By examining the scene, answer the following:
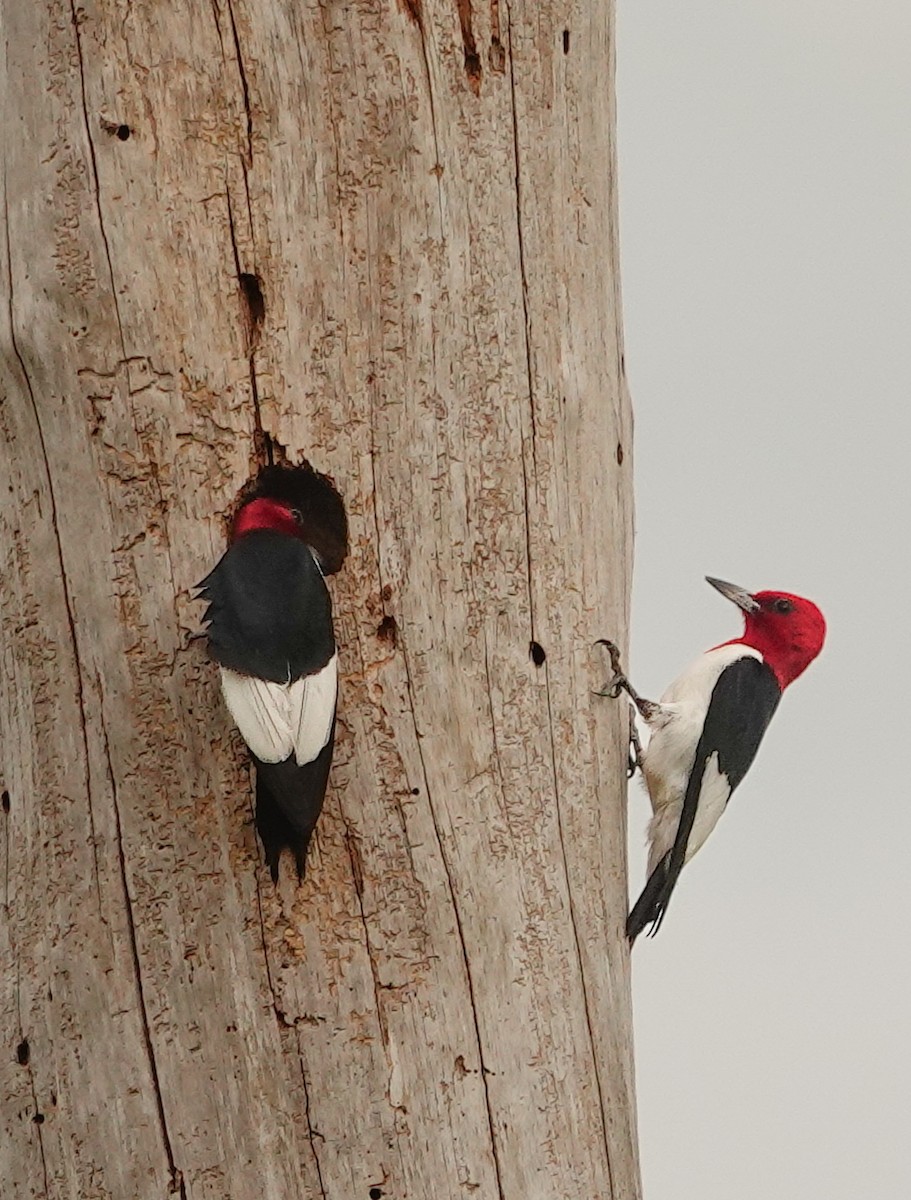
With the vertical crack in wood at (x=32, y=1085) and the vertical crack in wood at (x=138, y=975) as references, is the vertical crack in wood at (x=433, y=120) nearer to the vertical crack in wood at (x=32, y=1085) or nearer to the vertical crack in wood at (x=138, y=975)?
the vertical crack in wood at (x=138, y=975)

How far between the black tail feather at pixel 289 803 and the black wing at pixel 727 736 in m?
1.38

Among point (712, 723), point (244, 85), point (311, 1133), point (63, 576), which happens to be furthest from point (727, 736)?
point (244, 85)

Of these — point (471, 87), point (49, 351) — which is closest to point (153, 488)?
point (49, 351)

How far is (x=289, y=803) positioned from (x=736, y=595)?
2718 millimetres

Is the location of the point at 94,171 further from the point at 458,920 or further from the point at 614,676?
the point at 458,920

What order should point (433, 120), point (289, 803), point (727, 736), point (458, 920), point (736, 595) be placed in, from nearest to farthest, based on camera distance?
point (289, 803)
point (458, 920)
point (433, 120)
point (727, 736)
point (736, 595)

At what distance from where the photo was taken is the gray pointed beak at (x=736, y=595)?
195 inches

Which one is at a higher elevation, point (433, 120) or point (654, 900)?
point (433, 120)

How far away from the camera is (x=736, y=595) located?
5.01m

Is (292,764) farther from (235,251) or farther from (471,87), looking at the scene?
(471,87)

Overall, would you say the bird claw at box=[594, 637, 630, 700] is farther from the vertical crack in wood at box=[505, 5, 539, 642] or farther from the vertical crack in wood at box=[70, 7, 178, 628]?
the vertical crack in wood at box=[70, 7, 178, 628]

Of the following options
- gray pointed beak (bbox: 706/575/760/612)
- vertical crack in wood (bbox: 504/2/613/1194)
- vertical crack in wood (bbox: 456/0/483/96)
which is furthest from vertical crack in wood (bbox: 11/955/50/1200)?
gray pointed beak (bbox: 706/575/760/612)

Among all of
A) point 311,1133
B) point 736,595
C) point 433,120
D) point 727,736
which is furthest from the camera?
point 736,595

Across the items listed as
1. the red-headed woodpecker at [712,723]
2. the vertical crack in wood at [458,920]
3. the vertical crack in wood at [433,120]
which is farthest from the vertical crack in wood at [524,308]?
the red-headed woodpecker at [712,723]
